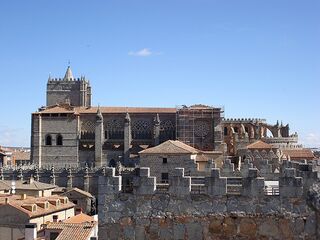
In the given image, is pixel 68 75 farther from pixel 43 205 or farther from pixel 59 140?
pixel 43 205

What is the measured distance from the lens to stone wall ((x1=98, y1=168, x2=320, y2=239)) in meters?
8.54

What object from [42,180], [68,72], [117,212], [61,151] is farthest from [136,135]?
[117,212]

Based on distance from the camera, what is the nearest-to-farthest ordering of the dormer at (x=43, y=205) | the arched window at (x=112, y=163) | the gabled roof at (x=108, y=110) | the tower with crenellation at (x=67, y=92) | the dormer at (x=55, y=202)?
the dormer at (x=43, y=205), the dormer at (x=55, y=202), the arched window at (x=112, y=163), the gabled roof at (x=108, y=110), the tower with crenellation at (x=67, y=92)

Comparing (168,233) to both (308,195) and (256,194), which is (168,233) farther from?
(308,195)

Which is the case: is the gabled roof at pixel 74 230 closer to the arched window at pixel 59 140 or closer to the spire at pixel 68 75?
the arched window at pixel 59 140

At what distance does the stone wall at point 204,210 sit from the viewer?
854 cm

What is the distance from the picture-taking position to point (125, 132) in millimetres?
73438

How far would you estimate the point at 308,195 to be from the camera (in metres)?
8.41

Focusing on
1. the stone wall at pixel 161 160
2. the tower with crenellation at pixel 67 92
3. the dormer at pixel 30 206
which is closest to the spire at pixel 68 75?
the tower with crenellation at pixel 67 92

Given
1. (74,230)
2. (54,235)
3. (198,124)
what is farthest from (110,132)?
(74,230)

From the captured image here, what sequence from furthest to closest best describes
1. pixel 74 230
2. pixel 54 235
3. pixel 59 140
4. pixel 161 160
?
1. pixel 59 140
2. pixel 161 160
3. pixel 54 235
4. pixel 74 230

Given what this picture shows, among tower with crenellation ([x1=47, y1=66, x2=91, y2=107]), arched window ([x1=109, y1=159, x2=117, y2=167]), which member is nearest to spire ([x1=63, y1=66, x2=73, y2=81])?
tower with crenellation ([x1=47, y1=66, x2=91, y2=107])

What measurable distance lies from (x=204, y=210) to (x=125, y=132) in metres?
65.0

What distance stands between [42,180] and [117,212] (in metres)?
54.8
